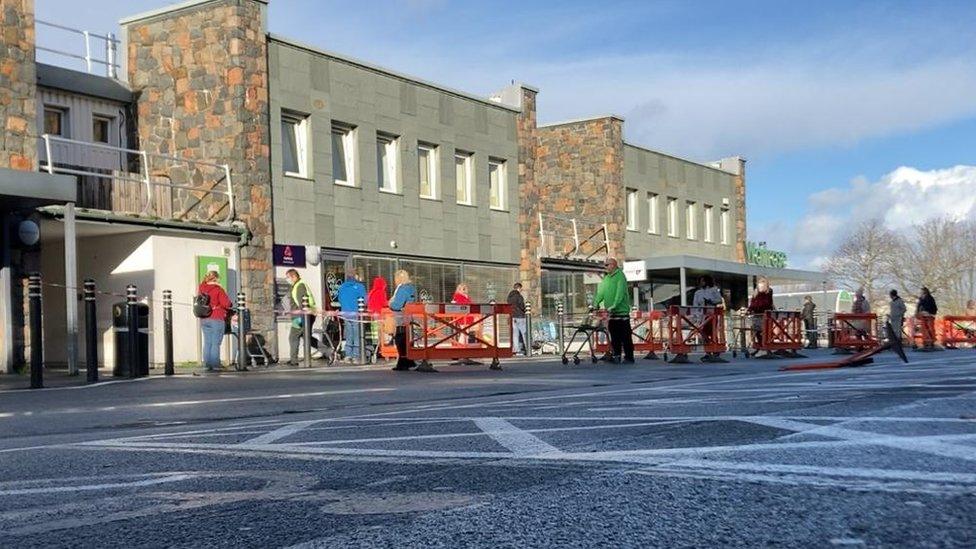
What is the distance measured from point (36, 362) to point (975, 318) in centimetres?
2640

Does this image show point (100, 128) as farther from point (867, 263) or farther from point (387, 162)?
point (867, 263)

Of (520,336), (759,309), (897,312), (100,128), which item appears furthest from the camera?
(897,312)

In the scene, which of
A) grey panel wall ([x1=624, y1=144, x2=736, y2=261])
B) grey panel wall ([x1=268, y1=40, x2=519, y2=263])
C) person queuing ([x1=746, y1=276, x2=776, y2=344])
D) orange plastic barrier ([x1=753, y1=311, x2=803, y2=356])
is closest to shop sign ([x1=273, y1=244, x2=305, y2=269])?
grey panel wall ([x1=268, y1=40, x2=519, y2=263])

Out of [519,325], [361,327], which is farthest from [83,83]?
[519,325]

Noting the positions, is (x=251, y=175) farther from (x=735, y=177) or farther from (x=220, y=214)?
(x=735, y=177)

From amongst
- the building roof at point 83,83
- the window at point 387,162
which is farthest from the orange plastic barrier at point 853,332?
the building roof at point 83,83

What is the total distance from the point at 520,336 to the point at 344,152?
6.11m

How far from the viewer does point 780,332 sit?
22.6m

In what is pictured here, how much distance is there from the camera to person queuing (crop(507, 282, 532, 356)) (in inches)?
995

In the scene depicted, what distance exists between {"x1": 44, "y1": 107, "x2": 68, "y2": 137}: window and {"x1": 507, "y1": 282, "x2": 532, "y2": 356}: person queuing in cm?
1035

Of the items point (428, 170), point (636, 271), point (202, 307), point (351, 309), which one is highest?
point (428, 170)

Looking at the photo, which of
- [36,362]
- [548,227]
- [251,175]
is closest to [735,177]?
[548,227]

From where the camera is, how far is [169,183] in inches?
845

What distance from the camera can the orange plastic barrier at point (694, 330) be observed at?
21.1 meters
